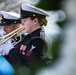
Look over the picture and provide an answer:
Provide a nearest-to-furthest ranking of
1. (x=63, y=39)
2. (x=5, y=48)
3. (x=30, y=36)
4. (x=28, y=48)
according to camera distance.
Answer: (x=63, y=39) → (x=28, y=48) → (x=30, y=36) → (x=5, y=48)

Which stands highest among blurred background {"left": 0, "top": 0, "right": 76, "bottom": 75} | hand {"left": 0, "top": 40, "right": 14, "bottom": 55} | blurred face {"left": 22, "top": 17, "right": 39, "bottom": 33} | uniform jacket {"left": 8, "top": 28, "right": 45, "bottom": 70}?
blurred background {"left": 0, "top": 0, "right": 76, "bottom": 75}

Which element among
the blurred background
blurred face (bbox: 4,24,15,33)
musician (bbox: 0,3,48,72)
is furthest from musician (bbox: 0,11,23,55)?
the blurred background

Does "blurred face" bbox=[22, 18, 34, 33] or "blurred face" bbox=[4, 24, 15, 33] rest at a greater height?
"blurred face" bbox=[22, 18, 34, 33]

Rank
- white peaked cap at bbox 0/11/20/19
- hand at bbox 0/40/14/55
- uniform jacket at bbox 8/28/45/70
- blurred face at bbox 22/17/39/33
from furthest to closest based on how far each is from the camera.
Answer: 1. white peaked cap at bbox 0/11/20/19
2. hand at bbox 0/40/14/55
3. blurred face at bbox 22/17/39/33
4. uniform jacket at bbox 8/28/45/70

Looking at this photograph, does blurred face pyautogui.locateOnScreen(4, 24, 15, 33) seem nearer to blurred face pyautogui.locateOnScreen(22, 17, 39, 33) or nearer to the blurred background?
blurred face pyautogui.locateOnScreen(22, 17, 39, 33)

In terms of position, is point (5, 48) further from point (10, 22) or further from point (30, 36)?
point (10, 22)

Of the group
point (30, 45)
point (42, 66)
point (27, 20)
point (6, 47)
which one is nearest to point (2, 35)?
point (6, 47)

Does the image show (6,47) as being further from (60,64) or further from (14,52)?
(60,64)

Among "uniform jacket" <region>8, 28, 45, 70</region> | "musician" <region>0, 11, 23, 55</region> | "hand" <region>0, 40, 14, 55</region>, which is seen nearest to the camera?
"uniform jacket" <region>8, 28, 45, 70</region>

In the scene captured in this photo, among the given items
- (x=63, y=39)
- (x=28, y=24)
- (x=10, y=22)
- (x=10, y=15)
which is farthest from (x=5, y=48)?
(x=63, y=39)

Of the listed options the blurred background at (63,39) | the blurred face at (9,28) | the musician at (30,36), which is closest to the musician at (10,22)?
the blurred face at (9,28)

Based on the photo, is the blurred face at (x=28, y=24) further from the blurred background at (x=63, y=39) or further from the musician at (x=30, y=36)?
the blurred background at (x=63, y=39)

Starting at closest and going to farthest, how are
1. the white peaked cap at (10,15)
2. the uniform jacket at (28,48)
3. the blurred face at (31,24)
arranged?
the uniform jacket at (28,48) → the blurred face at (31,24) → the white peaked cap at (10,15)

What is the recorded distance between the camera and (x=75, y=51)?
0.44 metres
